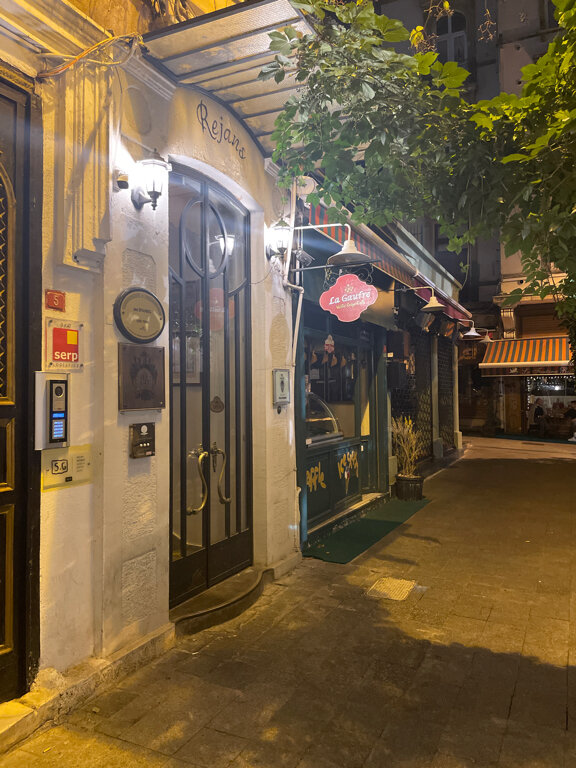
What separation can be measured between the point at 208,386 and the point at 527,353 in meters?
16.6

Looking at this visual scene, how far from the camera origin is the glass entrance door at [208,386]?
4.54m

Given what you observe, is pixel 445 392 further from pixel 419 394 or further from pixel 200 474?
pixel 200 474

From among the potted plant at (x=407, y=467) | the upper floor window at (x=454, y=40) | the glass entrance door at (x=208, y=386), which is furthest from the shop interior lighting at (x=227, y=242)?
the upper floor window at (x=454, y=40)

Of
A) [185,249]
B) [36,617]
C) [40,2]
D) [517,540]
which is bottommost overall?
[517,540]

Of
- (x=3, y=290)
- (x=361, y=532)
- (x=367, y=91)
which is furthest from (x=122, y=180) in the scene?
(x=361, y=532)

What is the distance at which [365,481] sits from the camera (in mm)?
9172

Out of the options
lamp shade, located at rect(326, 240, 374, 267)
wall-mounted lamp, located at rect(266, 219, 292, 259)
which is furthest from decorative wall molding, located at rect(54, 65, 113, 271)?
lamp shade, located at rect(326, 240, 374, 267)

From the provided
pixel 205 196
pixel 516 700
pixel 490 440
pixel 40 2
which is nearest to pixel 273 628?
pixel 516 700

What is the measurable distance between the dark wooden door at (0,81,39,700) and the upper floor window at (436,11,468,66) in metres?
22.6

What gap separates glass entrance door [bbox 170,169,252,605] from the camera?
454cm

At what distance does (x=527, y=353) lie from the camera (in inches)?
730

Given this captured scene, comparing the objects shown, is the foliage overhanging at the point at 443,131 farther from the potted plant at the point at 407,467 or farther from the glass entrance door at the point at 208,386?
the potted plant at the point at 407,467

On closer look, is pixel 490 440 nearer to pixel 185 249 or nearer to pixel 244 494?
pixel 244 494

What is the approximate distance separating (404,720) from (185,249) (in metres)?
3.89
